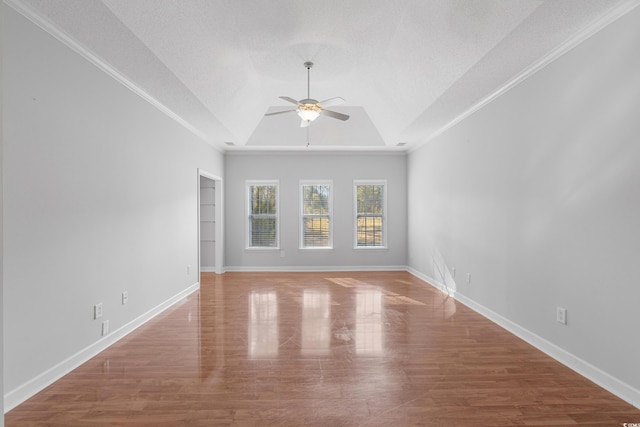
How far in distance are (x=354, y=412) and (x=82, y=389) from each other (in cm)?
198

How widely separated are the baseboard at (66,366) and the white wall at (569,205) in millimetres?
4056

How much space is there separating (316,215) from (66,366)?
5595 millimetres

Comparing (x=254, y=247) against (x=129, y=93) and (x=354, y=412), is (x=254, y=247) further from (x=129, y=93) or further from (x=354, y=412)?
(x=354, y=412)

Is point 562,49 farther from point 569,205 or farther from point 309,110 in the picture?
point 309,110

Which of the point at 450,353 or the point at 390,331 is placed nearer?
the point at 450,353

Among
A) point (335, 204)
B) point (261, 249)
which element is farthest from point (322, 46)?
point (261, 249)

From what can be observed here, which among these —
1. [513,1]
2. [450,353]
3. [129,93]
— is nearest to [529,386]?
[450,353]

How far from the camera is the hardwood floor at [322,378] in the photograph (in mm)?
2305

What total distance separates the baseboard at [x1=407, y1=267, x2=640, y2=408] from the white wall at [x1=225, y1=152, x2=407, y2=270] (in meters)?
3.39

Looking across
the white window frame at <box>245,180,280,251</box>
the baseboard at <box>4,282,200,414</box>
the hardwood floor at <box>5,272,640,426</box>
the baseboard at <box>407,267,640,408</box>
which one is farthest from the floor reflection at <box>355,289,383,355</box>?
the white window frame at <box>245,180,280,251</box>

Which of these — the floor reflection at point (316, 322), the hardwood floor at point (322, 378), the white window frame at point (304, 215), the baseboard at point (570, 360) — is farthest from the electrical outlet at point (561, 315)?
the white window frame at point (304, 215)

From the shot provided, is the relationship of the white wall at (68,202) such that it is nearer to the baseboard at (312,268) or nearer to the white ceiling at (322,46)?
the white ceiling at (322,46)

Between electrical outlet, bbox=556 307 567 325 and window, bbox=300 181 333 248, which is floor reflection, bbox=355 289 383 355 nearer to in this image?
electrical outlet, bbox=556 307 567 325

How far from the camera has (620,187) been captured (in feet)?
8.37
